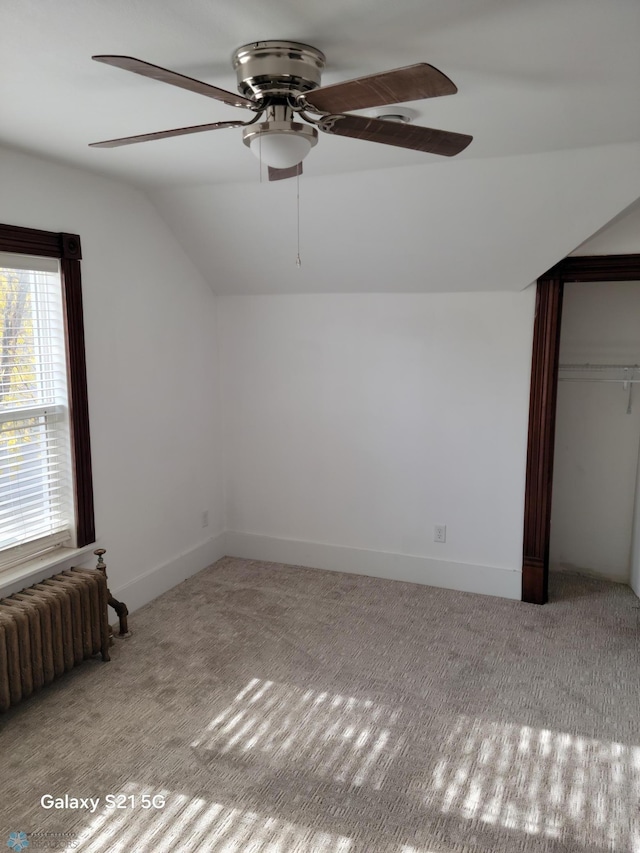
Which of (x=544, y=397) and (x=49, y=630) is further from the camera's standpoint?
(x=544, y=397)

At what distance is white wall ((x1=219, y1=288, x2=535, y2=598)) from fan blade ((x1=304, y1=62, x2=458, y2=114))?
7.79 ft

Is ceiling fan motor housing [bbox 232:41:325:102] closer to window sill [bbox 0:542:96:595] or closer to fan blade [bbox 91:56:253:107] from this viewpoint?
fan blade [bbox 91:56:253:107]

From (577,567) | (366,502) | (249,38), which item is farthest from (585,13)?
(577,567)

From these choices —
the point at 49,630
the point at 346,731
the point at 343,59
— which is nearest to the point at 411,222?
the point at 343,59

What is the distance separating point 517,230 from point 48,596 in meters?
2.91

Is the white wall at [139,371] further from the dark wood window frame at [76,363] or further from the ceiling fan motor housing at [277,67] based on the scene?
the ceiling fan motor housing at [277,67]

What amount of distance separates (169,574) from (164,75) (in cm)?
320

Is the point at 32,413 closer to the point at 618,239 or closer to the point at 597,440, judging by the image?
the point at 618,239

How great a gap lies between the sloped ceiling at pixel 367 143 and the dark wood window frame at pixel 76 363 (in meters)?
0.41

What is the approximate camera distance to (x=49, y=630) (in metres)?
2.94

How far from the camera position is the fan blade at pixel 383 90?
141cm

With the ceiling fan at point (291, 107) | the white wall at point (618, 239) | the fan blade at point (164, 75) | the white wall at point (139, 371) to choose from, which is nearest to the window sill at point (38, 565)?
the white wall at point (139, 371)

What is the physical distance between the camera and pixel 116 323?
11.9 ft

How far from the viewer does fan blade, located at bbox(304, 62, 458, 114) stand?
55.7 inches
